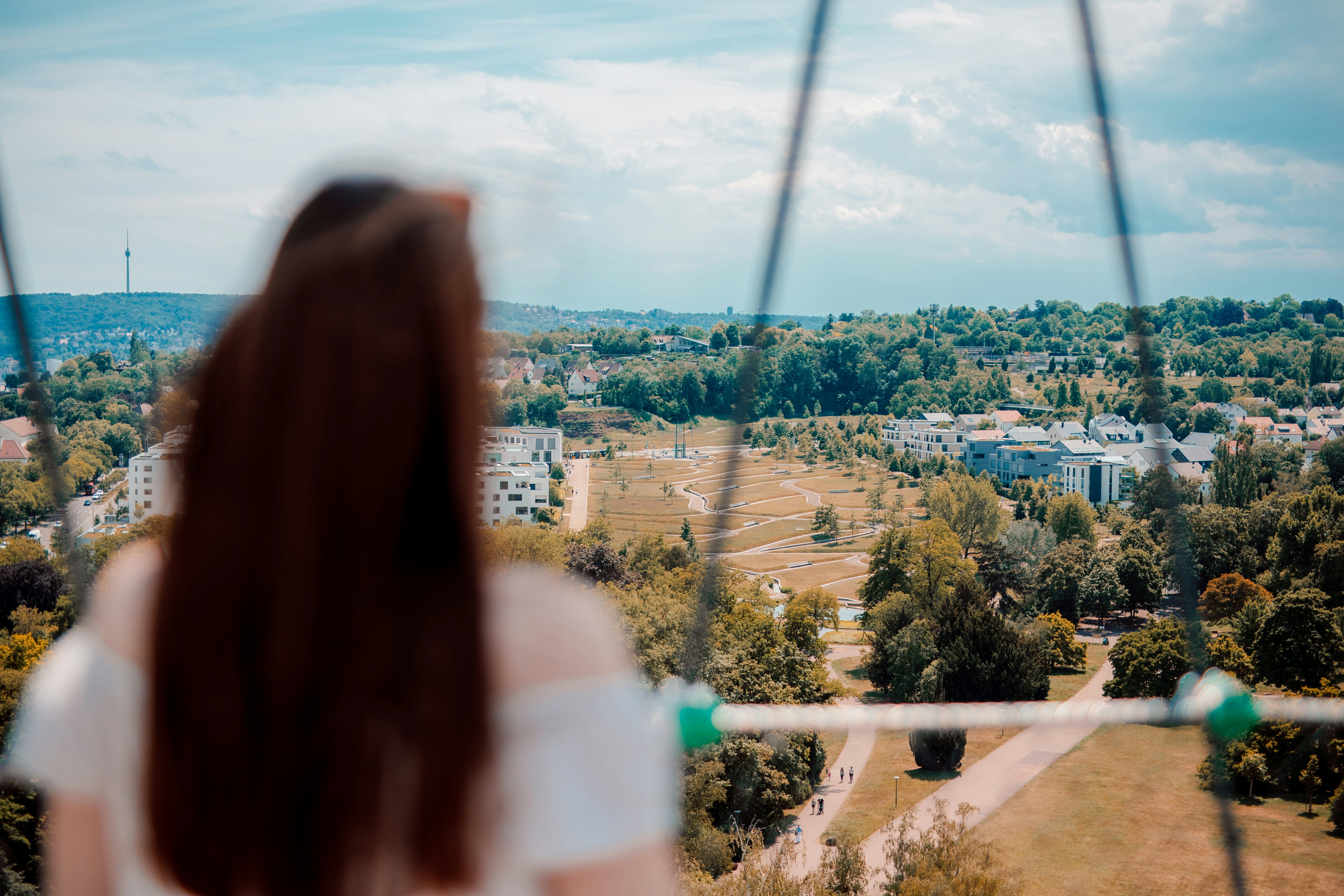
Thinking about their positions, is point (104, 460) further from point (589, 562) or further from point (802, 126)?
point (802, 126)

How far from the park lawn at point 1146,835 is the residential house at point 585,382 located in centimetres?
1562

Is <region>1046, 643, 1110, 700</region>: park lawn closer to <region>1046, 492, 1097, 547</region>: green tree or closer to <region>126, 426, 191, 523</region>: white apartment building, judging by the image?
<region>1046, 492, 1097, 547</region>: green tree

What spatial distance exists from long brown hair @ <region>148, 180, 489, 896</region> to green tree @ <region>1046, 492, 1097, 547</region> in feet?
94.0

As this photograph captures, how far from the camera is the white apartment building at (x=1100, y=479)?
34750 mm

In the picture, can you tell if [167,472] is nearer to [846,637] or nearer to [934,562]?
[846,637]

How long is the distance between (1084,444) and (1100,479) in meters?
2.92

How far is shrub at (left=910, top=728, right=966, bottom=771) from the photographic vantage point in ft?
49.0

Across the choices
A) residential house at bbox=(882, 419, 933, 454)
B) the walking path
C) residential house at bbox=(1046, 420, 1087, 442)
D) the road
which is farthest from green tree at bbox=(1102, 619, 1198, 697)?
residential house at bbox=(882, 419, 933, 454)

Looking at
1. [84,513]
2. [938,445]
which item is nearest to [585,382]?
[84,513]

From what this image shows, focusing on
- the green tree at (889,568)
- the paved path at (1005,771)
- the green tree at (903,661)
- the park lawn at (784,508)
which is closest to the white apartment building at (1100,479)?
the park lawn at (784,508)

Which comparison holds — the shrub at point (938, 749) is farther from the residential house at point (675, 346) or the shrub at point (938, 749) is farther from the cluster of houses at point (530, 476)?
the residential house at point (675, 346)

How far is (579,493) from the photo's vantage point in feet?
103

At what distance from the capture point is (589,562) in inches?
764

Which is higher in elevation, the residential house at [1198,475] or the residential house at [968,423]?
the residential house at [968,423]
